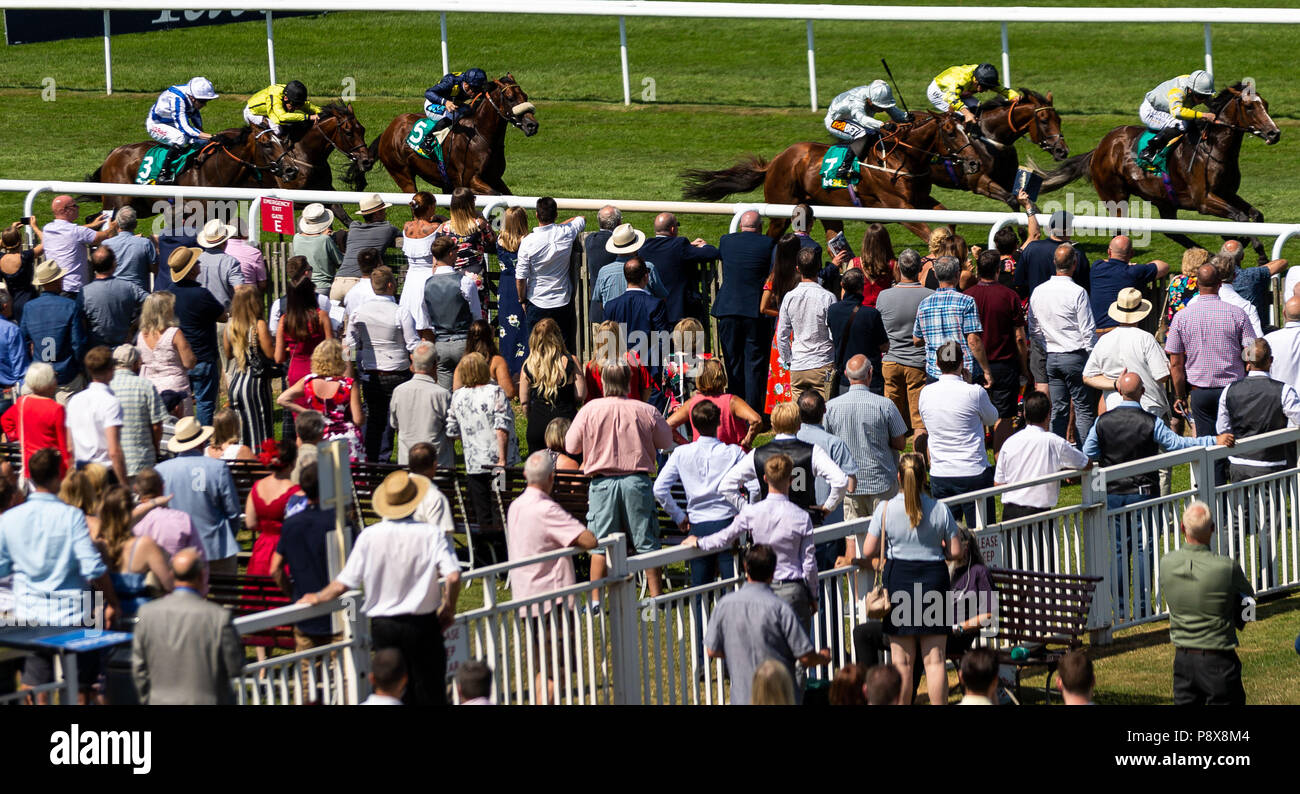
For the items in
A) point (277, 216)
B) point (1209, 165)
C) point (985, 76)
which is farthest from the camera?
point (985, 76)

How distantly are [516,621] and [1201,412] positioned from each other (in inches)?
211

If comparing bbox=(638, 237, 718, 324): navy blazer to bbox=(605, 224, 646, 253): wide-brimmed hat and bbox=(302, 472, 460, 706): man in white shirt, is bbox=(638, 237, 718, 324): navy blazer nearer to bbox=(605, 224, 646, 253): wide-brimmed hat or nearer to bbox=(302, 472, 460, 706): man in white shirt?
bbox=(605, 224, 646, 253): wide-brimmed hat

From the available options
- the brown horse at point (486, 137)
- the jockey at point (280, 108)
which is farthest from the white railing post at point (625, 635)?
the jockey at point (280, 108)

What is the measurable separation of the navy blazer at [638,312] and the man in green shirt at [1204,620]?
469 cm

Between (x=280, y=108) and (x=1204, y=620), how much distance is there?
1263 centimetres

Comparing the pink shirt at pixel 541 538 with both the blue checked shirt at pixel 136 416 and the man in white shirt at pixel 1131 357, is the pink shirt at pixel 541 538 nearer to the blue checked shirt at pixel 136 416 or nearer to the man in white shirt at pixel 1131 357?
the blue checked shirt at pixel 136 416

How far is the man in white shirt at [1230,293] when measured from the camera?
12.0 m

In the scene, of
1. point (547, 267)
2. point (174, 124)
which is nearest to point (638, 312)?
point (547, 267)

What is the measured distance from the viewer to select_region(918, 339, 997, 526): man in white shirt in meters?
10.6

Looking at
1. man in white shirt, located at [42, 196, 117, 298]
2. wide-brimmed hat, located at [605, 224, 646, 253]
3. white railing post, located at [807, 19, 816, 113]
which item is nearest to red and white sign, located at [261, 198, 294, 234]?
man in white shirt, located at [42, 196, 117, 298]

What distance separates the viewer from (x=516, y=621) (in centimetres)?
841

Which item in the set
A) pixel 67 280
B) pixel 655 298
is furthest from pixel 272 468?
pixel 67 280

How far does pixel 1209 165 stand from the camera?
57.1 ft

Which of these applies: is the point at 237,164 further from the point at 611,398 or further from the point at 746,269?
the point at 611,398
